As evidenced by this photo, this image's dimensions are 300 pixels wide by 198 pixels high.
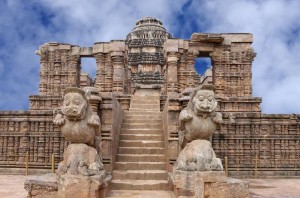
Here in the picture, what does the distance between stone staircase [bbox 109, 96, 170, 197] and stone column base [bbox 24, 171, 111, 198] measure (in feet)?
2.93

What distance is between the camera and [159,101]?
45.3ft

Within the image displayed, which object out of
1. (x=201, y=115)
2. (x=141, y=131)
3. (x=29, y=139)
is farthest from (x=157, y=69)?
(x=201, y=115)

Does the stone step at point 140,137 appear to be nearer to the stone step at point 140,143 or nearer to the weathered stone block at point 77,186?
the stone step at point 140,143

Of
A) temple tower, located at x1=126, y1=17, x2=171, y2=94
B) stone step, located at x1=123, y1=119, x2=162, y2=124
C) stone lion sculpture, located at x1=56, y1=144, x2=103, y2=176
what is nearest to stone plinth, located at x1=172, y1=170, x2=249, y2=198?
stone lion sculpture, located at x1=56, y1=144, x2=103, y2=176

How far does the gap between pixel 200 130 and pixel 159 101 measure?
784 centimetres

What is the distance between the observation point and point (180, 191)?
5758 mm

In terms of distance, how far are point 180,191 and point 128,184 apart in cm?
143

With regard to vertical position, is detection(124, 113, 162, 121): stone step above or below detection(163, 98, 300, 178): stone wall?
above

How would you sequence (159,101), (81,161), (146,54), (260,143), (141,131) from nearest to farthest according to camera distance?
1. (81,161)
2. (141,131)
3. (260,143)
4. (159,101)
5. (146,54)

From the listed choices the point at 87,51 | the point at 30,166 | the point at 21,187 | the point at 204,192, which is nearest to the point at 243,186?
the point at 204,192

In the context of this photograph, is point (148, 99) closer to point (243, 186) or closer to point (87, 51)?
point (87, 51)

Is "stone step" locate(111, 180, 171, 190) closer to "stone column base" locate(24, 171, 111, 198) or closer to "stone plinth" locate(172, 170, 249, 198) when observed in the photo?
"stone column base" locate(24, 171, 111, 198)

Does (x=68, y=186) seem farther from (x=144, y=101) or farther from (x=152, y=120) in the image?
(x=144, y=101)

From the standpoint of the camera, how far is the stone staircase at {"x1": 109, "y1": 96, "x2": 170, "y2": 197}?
6.91 meters
